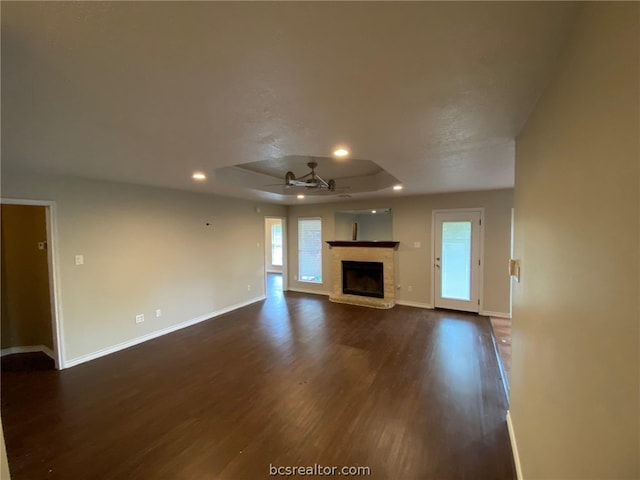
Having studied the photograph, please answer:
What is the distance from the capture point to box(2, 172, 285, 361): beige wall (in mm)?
3305

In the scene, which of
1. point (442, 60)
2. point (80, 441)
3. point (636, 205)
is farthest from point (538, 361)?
point (80, 441)

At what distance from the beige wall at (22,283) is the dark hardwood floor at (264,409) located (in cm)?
46

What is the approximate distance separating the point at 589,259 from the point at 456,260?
4.74 meters

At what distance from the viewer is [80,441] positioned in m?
2.12

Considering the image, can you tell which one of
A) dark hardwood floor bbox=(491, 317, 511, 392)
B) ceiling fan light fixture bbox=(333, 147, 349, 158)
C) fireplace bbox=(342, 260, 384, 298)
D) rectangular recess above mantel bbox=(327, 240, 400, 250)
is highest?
ceiling fan light fixture bbox=(333, 147, 349, 158)

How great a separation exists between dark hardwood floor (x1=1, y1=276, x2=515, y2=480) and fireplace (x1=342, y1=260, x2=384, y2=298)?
1978 millimetres

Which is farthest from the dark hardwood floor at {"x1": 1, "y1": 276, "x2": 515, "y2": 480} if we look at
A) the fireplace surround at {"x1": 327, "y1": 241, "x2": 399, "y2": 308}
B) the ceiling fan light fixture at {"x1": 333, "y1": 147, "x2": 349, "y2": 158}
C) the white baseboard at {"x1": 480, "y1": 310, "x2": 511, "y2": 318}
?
the ceiling fan light fixture at {"x1": 333, "y1": 147, "x2": 349, "y2": 158}

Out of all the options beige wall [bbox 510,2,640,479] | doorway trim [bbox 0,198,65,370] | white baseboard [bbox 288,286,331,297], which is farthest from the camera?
white baseboard [bbox 288,286,331,297]

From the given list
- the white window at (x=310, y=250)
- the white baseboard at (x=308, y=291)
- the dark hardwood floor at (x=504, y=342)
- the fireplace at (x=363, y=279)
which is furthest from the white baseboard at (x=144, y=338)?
the dark hardwood floor at (x=504, y=342)

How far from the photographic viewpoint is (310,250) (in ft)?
23.1

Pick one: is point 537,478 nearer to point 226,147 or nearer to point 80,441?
point 226,147

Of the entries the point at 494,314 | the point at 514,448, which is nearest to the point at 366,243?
the point at 494,314

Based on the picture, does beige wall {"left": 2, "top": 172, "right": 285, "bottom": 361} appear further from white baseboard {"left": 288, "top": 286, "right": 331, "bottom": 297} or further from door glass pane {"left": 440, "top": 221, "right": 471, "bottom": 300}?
door glass pane {"left": 440, "top": 221, "right": 471, "bottom": 300}

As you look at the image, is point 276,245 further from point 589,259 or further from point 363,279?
point 589,259
